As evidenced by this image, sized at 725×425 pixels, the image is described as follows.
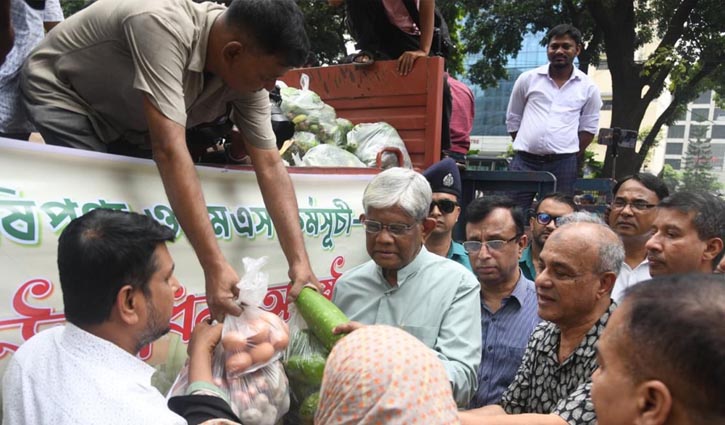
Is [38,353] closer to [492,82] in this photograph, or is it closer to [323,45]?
[323,45]

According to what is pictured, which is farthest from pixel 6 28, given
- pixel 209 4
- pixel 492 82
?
pixel 492 82

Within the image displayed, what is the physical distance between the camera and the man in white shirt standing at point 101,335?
1.28 metres

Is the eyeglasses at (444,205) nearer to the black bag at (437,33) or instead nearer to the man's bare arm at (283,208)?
the man's bare arm at (283,208)

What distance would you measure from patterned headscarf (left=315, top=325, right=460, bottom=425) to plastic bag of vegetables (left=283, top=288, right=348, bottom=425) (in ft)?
1.63

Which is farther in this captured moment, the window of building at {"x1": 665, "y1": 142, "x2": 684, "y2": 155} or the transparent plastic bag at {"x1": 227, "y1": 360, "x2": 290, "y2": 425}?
the window of building at {"x1": 665, "y1": 142, "x2": 684, "y2": 155}

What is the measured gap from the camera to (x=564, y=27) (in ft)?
17.1

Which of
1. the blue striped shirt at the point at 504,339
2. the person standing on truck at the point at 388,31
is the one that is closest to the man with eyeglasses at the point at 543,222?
the blue striped shirt at the point at 504,339

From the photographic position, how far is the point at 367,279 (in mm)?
2396

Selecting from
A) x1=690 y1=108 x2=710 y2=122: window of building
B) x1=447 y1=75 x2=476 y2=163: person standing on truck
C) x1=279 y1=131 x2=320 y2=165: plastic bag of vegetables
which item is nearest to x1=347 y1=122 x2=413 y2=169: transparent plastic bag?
x1=279 y1=131 x2=320 y2=165: plastic bag of vegetables

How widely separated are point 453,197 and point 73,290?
239cm

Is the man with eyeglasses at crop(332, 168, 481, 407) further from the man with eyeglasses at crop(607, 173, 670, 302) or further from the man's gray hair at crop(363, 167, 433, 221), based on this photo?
the man with eyeglasses at crop(607, 173, 670, 302)

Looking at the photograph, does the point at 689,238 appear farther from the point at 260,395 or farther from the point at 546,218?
the point at 260,395

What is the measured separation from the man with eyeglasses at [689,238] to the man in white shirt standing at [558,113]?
7.72ft

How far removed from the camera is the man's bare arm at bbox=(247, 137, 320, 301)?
2.25 metres
